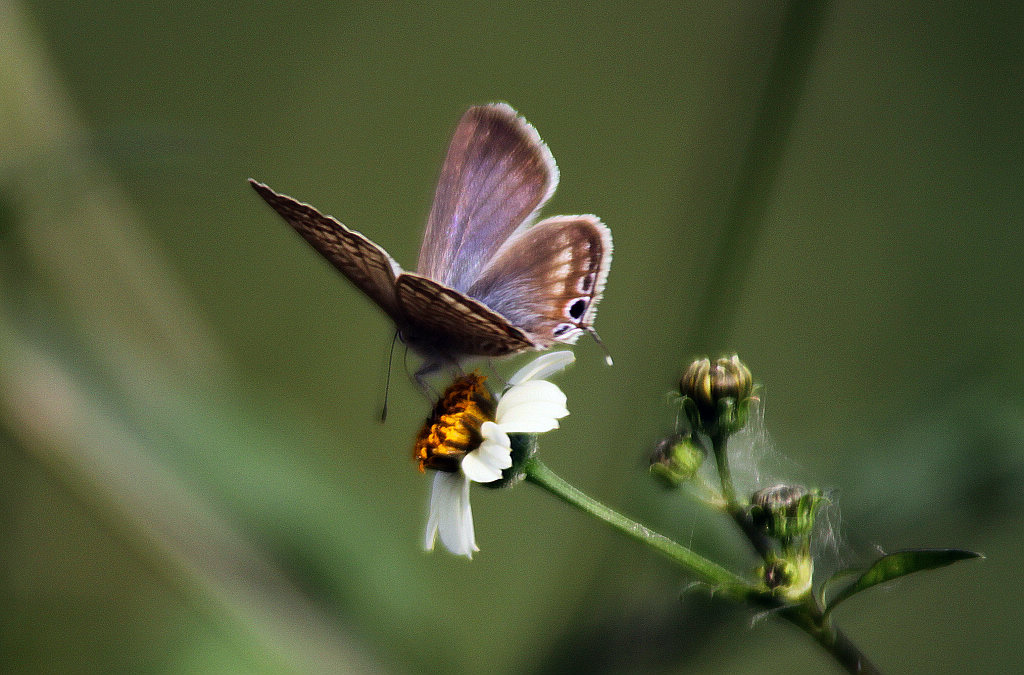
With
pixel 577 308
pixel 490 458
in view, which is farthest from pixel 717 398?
pixel 490 458

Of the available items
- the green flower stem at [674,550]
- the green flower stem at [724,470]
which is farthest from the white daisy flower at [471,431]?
the green flower stem at [724,470]

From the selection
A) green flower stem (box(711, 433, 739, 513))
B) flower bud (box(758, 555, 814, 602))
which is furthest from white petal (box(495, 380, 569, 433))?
flower bud (box(758, 555, 814, 602))

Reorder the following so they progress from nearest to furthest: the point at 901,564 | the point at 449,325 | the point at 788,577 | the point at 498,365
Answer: the point at 901,564, the point at 788,577, the point at 449,325, the point at 498,365

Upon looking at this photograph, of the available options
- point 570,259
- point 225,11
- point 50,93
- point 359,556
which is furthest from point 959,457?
point 225,11

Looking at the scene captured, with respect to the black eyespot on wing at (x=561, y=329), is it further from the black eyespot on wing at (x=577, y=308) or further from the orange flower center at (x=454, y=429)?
the orange flower center at (x=454, y=429)

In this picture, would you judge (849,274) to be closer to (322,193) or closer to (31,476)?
(322,193)

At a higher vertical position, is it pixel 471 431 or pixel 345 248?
pixel 345 248

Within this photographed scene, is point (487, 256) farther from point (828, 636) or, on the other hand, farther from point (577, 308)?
point (828, 636)
